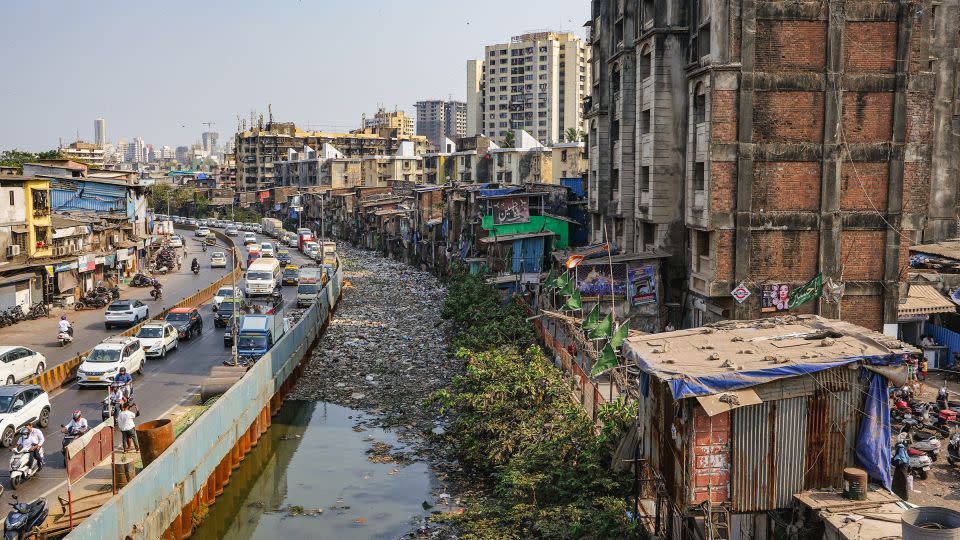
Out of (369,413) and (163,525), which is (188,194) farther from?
(163,525)

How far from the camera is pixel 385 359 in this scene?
36906 mm

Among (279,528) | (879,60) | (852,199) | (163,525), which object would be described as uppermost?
(879,60)

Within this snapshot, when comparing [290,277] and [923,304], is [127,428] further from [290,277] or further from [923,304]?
[290,277]

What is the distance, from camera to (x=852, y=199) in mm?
26219

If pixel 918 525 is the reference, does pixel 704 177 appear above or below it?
above

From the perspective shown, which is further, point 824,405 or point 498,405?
point 498,405

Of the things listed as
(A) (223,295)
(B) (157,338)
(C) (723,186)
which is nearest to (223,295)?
(A) (223,295)

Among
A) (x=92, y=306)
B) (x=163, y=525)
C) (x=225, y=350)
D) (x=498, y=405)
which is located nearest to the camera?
(x=163, y=525)

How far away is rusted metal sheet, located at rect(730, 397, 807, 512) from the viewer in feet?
39.9

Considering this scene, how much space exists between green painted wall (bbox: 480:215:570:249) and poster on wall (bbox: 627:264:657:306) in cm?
1418

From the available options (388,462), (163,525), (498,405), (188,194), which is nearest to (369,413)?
(388,462)

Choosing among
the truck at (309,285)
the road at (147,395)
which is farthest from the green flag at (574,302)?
the truck at (309,285)

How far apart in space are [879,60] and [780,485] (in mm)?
18044

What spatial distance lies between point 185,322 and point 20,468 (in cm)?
1985
